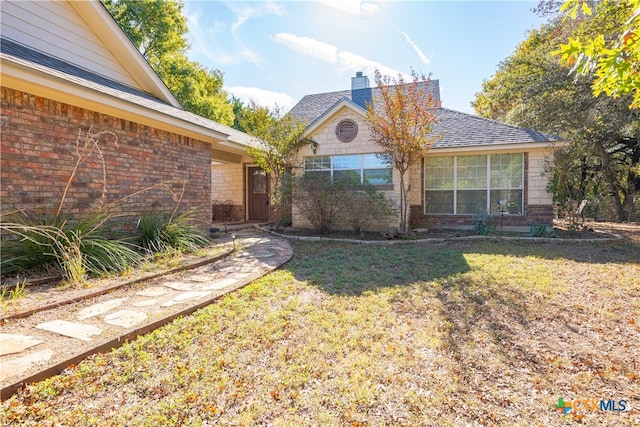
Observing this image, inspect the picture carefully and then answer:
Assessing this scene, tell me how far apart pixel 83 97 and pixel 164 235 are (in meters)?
2.62

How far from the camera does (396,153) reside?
349 inches

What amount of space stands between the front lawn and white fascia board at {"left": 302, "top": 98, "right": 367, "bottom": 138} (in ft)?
22.5

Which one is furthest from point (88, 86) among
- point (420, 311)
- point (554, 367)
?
point (554, 367)

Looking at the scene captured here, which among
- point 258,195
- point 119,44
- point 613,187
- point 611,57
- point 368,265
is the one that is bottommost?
point 368,265

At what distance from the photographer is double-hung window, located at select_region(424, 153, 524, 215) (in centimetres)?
994

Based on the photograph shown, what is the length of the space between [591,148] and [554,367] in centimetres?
1561

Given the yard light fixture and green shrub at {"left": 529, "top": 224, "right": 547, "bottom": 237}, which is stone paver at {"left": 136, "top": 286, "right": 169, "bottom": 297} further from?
green shrub at {"left": 529, "top": 224, "right": 547, "bottom": 237}

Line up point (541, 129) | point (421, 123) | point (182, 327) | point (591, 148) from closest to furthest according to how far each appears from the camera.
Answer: point (182, 327)
point (421, 123)
point (541, 129)
point (591, 148)

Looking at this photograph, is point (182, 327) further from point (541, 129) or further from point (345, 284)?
point (541, 129)

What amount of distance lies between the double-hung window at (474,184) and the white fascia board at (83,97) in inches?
320

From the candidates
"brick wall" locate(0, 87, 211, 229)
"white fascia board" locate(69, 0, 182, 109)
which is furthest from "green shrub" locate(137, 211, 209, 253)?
"white fascia board" locate(69, 0, 182, 109)

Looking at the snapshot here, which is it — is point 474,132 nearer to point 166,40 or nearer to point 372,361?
point 372,361

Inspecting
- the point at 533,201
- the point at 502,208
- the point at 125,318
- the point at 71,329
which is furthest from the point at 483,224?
the point at 71,329

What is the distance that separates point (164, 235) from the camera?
5.80 meters
